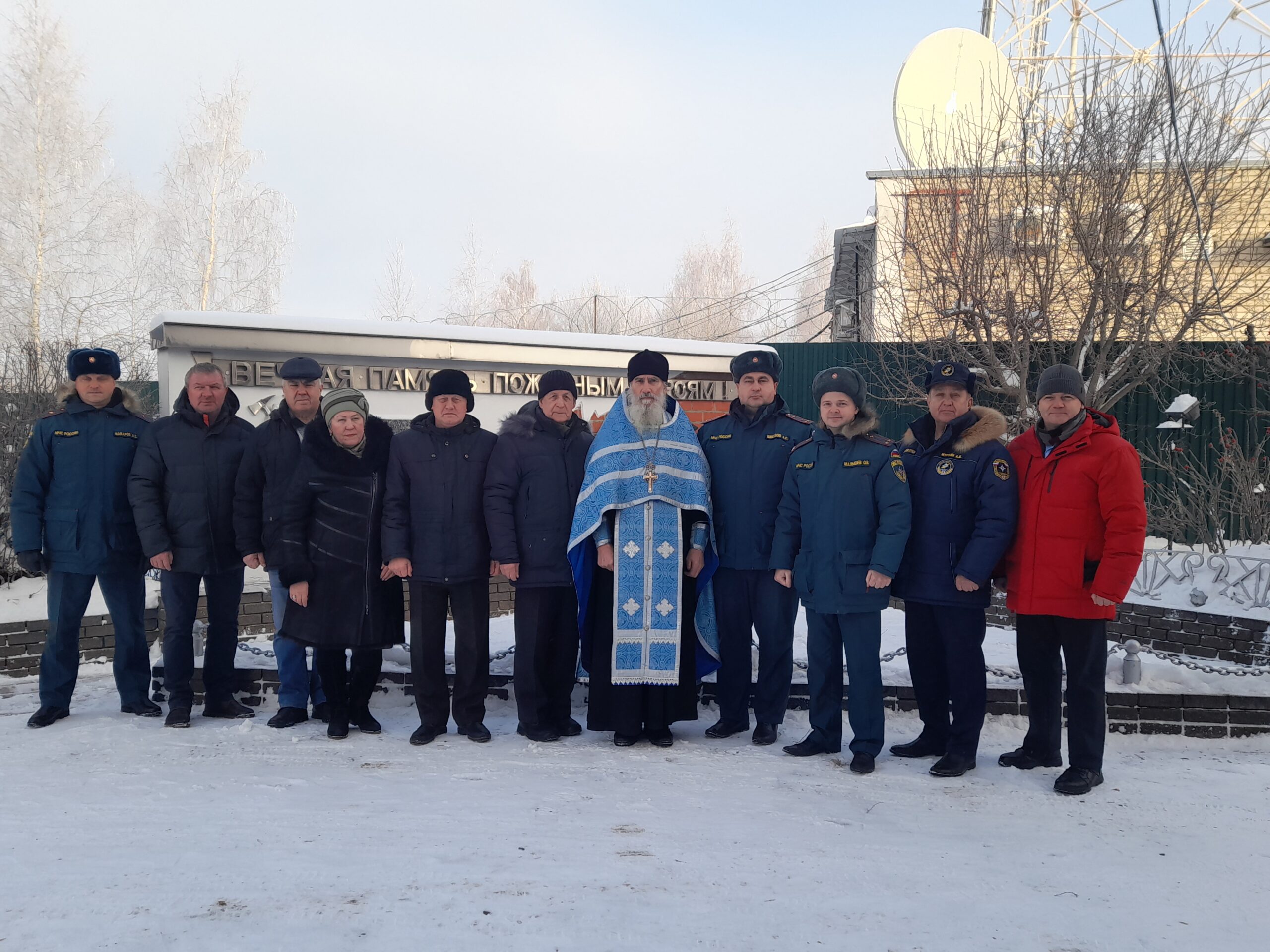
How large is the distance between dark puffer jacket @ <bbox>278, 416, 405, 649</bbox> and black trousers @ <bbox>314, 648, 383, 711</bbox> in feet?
0.34

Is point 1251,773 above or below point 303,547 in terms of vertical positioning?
below

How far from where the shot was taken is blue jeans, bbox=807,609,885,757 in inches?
160

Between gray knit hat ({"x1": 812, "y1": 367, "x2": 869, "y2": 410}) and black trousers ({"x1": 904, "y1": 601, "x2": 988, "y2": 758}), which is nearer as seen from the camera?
black trousers ({"x1": 904, "y1": 601, "x2": 988, "y2": 758})

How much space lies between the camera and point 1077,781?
3.76 m

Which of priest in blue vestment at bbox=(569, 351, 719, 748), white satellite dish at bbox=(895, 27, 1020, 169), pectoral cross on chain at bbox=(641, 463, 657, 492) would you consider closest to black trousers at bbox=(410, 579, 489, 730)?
priest in blue vestment at bbox=(569, 351, 719, 748)

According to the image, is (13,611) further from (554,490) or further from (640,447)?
(640,447)

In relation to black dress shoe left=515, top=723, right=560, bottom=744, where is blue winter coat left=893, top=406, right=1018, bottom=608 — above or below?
above

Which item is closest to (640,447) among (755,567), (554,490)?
(554,490)

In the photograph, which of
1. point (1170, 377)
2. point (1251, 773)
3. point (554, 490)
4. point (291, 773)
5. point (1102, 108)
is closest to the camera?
point (291, 773)

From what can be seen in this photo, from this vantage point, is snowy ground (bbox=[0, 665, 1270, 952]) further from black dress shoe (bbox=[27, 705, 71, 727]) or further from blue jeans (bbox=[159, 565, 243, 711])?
blue jeans (bbox=[159, 565, 243, 711])

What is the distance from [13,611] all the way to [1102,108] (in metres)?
10.7

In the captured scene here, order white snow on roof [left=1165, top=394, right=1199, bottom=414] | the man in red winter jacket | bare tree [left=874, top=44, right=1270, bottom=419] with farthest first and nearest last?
white snow on roof [left=1165, top=394, right=1199, bottom=414] → bare tree [left=874, top=44, right=1270, bottom=419] → the man in red winter jacket

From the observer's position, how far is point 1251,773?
4.13 metres

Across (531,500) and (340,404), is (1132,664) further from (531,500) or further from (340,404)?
(340,404)
